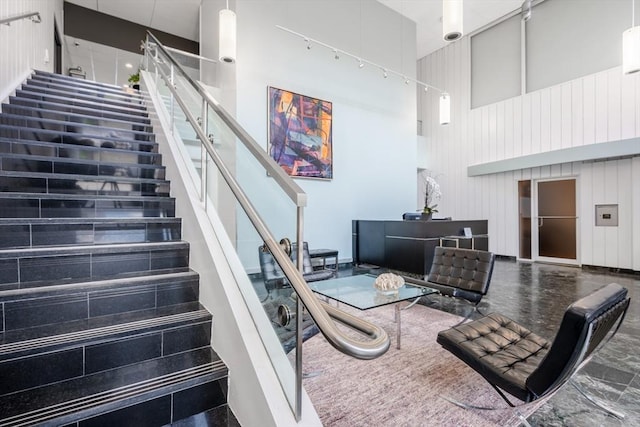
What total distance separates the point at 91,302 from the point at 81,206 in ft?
3.18

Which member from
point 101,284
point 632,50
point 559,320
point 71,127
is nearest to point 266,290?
point 101,284

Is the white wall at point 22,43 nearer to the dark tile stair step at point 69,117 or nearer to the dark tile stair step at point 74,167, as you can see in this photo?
the dark tile stair step at point 69,117

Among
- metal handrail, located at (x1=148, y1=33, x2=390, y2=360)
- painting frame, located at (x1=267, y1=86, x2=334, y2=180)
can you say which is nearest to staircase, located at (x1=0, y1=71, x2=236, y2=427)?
metal handrail, located at (x1=148, y1=33, x2=390, y2=360)

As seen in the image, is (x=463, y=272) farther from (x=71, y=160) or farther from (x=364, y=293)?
(x=71, y=160)

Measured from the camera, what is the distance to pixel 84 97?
4.35 m

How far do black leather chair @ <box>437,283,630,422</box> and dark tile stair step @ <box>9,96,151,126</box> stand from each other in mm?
4030

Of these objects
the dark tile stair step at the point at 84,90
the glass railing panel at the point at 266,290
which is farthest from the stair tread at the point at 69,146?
the dark tile stair step at the point at 84,90

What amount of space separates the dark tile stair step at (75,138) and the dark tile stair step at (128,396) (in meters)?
2.48

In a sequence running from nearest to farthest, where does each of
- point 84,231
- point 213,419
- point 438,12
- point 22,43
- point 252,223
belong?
point 213,419
point 252,223
point 84,231
point 22,43
point 438,12

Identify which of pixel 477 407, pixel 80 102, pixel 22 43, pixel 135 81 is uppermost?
pixel 135 81

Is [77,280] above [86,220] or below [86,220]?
below

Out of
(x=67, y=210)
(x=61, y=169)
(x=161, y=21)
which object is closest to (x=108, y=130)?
(x=61, y=169)

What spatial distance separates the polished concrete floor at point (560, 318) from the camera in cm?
187

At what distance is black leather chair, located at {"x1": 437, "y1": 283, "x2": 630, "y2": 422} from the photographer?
1.45 metres
